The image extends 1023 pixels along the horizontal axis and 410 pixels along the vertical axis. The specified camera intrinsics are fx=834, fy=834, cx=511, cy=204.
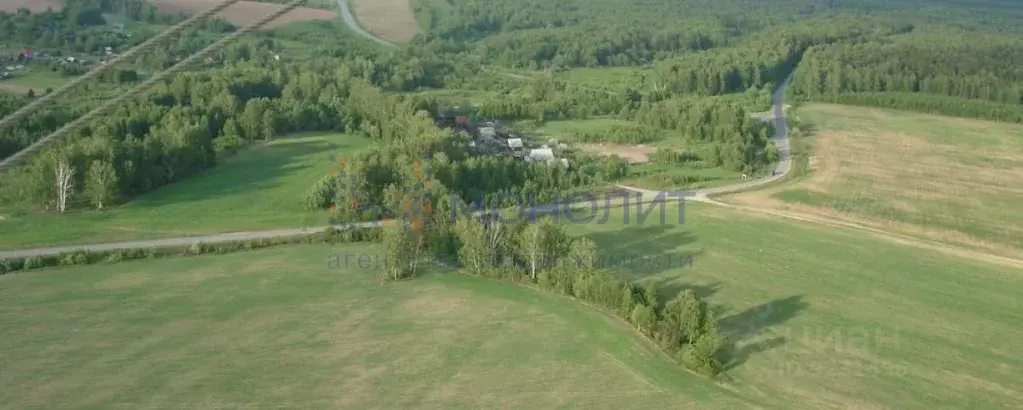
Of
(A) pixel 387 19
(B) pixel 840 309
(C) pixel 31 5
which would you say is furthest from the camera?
(A) pixel 387 19

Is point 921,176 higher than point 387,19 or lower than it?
lower

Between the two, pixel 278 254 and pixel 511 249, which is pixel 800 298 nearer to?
pixel 511 249

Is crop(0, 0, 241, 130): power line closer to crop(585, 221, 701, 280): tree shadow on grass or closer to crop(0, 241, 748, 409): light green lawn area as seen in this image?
crop(0, 241, 748, 409): light green lawn area

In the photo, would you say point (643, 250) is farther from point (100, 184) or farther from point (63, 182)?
point (63, 182)

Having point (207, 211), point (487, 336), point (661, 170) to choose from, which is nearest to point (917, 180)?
point (661, 170)

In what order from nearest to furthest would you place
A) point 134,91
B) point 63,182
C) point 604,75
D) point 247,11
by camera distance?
point 134,91 → point 247,11 → point 63,182 → point 604,75

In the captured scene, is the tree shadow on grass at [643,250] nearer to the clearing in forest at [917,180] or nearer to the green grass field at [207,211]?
the clearing in forest at [917,180]
